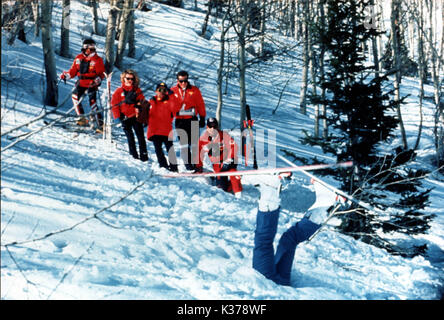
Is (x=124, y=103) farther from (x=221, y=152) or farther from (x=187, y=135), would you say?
(x=221, y=152)

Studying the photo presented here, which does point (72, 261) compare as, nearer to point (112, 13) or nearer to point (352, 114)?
point (352, 114)

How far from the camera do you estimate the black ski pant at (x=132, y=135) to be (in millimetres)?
8289

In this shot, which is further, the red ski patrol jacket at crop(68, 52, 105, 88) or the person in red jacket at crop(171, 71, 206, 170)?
the red ski patrol jacket at crop(68, 52, 105, 88)

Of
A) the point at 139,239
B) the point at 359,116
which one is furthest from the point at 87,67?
the point at 359,116

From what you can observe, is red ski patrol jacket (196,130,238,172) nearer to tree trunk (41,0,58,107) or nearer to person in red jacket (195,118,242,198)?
person in red jacket (195,118,242,198)

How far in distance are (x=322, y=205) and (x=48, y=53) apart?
8.20 meters

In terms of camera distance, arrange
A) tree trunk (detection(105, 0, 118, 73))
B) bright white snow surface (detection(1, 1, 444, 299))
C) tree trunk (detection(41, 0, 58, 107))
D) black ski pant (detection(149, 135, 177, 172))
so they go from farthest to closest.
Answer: tree trunk (detection(105, 0, 118, 73)) < tree trunk (detection(41, 0, 58, 107)) < black ski pant (detection(149, 135, 177, 172)) < bright white snow surface (detection(1, 1, 444, 299))

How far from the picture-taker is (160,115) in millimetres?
8234

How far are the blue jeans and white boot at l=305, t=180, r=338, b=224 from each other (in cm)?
7

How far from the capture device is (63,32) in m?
15.3

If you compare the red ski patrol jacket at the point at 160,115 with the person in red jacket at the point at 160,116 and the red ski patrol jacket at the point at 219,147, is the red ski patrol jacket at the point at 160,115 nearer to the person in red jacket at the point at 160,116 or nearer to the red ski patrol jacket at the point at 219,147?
the person in red jacket at the point at 160,116

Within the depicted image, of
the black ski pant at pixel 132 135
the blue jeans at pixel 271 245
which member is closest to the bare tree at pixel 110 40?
the black ski pant at pixel 132 135

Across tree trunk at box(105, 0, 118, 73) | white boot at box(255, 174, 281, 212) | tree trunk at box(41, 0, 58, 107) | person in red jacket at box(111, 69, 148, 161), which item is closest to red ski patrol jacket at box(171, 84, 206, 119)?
person in red jacket at box(111, 69, 148, 161)

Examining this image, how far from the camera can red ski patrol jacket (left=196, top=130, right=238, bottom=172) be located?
8.54 metres
